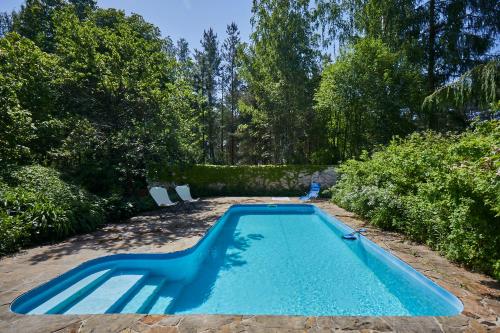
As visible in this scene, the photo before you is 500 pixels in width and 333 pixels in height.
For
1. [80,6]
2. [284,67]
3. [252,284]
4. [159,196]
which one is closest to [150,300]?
[252,284]

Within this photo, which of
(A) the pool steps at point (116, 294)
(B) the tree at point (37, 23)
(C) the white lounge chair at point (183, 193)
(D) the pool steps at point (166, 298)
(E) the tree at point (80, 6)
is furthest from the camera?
(E) the tree at point (80, 6)

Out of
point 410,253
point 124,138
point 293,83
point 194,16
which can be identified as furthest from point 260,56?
point 410,253

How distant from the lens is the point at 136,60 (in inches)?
351

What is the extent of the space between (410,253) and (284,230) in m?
3.20

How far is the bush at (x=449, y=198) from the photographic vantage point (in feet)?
11.0

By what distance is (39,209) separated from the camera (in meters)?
5.11

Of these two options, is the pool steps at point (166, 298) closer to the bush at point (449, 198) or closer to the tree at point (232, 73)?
the bush at point (449, 198)

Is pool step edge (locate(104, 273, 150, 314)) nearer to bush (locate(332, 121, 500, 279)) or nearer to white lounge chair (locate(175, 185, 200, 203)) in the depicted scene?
bush (locate(332, 121, 500, 279))


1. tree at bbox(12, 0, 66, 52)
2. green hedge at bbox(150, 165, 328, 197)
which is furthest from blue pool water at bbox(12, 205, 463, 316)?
tree at bbox(12, 0, 66, 52)

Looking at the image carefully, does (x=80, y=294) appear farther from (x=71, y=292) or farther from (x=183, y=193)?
(x=183, y=193)

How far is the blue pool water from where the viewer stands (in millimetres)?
3203

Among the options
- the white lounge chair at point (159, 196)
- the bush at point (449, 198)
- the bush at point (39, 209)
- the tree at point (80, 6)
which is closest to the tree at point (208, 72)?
the tree at point (80, 6)

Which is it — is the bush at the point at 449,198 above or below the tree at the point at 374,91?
below

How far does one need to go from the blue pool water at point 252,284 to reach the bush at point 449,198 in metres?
0.83
